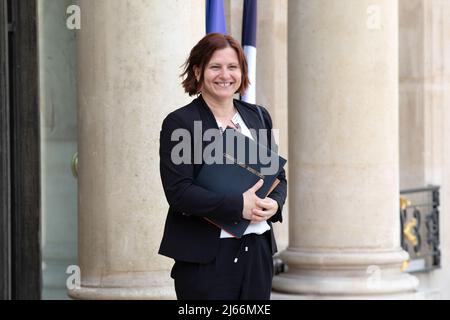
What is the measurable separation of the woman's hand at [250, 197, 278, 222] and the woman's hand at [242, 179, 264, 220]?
0.05 feet

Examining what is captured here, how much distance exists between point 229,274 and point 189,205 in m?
0.37

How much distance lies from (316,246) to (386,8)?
221cm

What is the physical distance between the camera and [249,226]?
4.84 metres

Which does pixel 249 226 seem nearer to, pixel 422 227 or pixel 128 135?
pixel 128 135

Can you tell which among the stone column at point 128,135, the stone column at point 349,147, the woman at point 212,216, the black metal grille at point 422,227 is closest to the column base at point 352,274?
the stone column at point 349,147

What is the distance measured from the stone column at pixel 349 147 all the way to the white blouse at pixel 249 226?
4360 mm

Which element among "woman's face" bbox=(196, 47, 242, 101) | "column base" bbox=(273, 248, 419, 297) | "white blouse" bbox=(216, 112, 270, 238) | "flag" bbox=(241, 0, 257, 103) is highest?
"flag" bbox=(241, 0, 257, 103)

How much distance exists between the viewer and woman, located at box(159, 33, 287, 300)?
4750 millimetres

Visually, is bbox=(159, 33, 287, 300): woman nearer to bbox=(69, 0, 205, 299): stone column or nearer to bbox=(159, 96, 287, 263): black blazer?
bbox=(159, 96, 287, 263): black blazer

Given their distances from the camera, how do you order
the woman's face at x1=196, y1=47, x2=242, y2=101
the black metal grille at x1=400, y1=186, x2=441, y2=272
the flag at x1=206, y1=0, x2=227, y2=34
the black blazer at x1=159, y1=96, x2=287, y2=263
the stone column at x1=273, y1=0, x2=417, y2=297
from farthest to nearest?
the black metal grille at x1=400, y1=186, x2=441, y2=272, the stone column at x1=273, y1=0, x2=417, y2=297, the flag at x1=206, y1=0, x2=227, y2=34, the woman's face at x1=196, y1=47, x2=242, y2=101, the black blazer at x1=159, y1=96, x2=287, y2=263

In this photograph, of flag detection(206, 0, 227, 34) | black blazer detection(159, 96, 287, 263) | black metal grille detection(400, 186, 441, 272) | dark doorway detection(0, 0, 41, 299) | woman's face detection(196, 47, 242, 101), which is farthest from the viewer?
black metal grille detection(400, 186, 441, 272)

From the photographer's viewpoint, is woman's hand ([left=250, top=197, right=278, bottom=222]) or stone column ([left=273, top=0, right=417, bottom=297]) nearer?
woman's hand ([left=250, top=197, right=278, bottom=222])

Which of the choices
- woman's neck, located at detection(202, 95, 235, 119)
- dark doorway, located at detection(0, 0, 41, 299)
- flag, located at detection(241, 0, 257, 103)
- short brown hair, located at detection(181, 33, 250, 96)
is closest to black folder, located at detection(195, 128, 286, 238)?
woman's neck, located at detection(202, 95, 235, 119)
